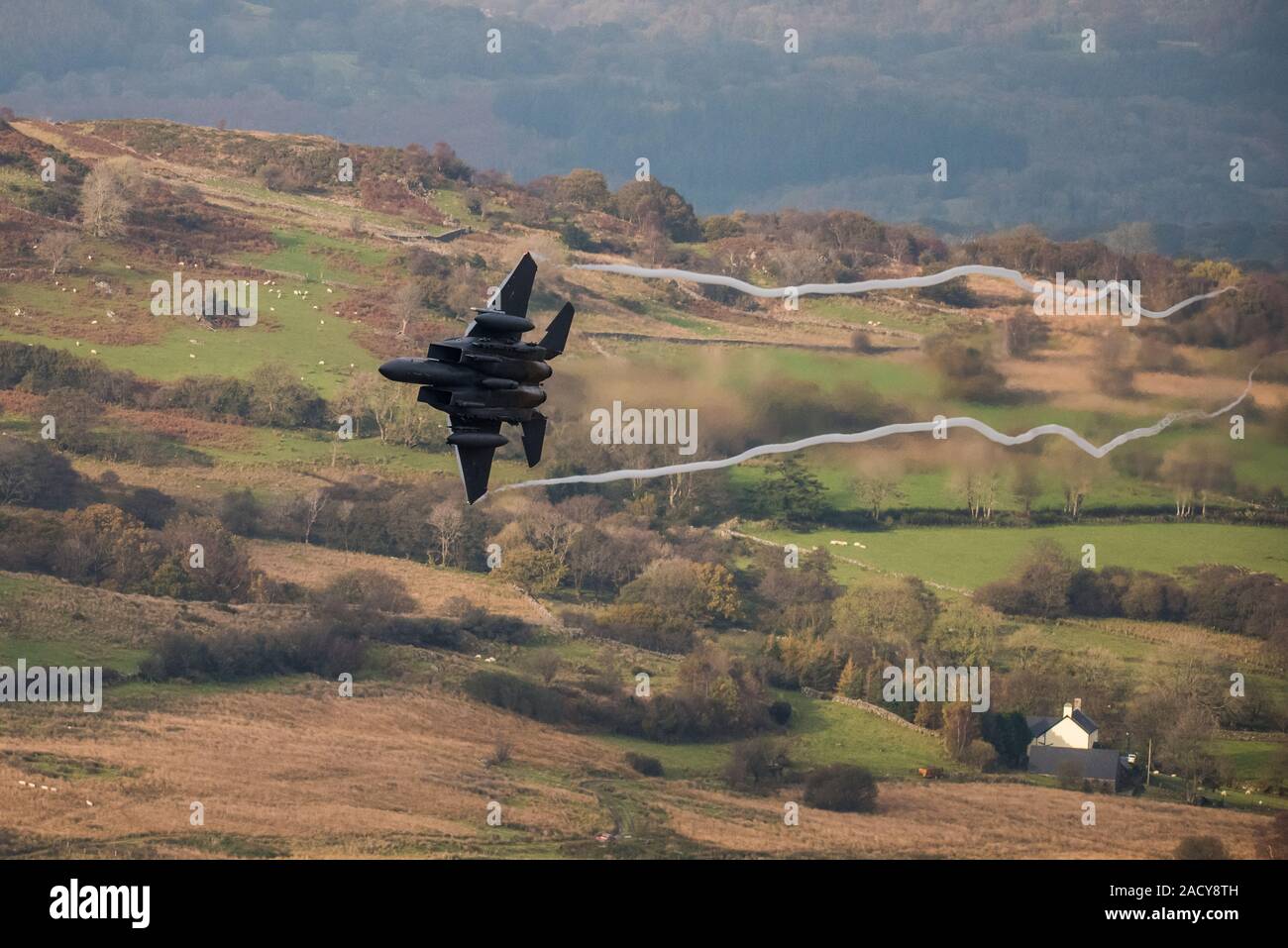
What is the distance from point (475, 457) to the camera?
181ft

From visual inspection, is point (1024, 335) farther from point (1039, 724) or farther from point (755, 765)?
point (755, 765)

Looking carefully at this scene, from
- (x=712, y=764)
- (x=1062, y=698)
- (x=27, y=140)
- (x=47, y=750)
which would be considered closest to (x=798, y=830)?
(x=712, y=764)

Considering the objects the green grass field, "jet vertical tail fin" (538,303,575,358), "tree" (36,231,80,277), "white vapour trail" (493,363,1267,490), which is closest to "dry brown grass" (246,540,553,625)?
"white vapour trail" (493,363,1267,490)

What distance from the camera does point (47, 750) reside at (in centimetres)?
7775

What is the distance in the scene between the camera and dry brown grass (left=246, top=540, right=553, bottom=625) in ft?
341

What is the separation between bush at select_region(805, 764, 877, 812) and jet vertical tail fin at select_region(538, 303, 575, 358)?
37005mm

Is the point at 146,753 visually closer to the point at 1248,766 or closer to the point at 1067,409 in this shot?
the point at 1248,766

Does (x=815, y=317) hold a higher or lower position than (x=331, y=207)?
lower

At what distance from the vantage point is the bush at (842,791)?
279 feet

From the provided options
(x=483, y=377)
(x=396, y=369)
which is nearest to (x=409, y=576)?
(x=483, y=377)

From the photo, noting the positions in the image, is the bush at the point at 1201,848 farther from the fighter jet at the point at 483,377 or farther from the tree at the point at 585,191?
the tree at the point at 585,191

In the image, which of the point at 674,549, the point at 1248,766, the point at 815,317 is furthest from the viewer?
the point at 815,317

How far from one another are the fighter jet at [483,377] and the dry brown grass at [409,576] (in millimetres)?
48124

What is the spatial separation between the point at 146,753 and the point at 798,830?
29533 millimetres
